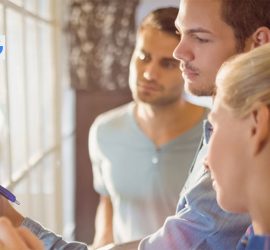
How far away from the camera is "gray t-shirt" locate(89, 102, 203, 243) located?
1058mm

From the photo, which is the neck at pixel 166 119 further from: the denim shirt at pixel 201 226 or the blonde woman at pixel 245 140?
the blonde woman at pixel 245 140


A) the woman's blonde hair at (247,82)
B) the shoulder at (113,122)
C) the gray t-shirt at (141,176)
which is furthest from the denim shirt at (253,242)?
the shoulder at (113,122)

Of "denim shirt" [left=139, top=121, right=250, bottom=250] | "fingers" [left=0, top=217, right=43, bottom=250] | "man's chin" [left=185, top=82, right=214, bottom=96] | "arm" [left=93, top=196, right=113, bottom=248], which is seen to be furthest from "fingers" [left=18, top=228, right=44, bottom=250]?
"arm" [left=93, top=196, right=113, bottom=248]

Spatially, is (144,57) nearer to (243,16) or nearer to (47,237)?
(243,16)

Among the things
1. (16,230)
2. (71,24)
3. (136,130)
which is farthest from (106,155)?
(71,24)

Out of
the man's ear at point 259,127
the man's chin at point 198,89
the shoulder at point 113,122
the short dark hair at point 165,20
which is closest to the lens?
the man's ear at point 259,127

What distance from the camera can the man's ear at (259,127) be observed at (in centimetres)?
43

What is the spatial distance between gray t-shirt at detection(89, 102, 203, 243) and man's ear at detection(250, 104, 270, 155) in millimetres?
627

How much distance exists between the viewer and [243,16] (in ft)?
2.18

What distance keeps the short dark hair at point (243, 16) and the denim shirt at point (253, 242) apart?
0.26 m

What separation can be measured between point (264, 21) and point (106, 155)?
1.80 ft

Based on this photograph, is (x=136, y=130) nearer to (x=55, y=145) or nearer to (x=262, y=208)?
(x=55, y=145)

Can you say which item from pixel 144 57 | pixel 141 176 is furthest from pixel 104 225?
pixel 144 57

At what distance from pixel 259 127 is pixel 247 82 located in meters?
0.04
